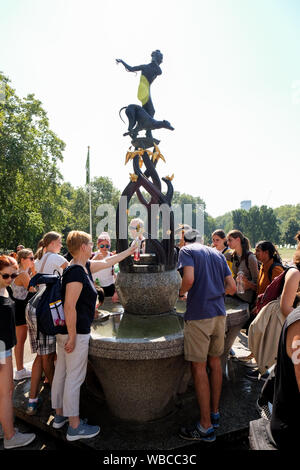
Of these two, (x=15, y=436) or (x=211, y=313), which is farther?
(x=15, y=436)

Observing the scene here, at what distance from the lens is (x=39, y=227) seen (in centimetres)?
1978

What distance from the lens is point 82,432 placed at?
3.11m

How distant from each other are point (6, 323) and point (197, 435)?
2.15 meters

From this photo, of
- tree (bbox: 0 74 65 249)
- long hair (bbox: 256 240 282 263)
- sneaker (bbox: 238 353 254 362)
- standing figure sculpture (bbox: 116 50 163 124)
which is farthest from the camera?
tree (bbox: 0 74 65 249)

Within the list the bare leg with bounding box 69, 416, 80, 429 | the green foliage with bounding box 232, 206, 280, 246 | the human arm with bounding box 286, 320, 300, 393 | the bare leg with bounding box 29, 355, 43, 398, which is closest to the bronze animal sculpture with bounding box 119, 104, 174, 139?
the bare leg with bounding box 29, 355, 43, 398

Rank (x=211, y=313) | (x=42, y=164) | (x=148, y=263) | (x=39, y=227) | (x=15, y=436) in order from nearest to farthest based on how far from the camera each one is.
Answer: (x=211, y=313) < (x=15, y=436) < (x=148, y=263) < (x=39, y=227) < (x=42, y=164)

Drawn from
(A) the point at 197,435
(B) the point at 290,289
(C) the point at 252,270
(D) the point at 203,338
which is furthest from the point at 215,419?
(C) the point at 252,270

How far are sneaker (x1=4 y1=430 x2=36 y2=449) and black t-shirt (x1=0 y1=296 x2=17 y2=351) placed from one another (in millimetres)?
995

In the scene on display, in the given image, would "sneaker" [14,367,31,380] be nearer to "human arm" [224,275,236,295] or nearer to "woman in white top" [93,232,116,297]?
"woman in white top" [93,232,116,297]

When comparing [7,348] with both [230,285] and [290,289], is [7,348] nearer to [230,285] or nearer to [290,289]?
[230,285]

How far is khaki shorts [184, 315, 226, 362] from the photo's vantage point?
309cm

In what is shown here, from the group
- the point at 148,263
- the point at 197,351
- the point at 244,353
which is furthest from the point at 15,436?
the point at 244,353
